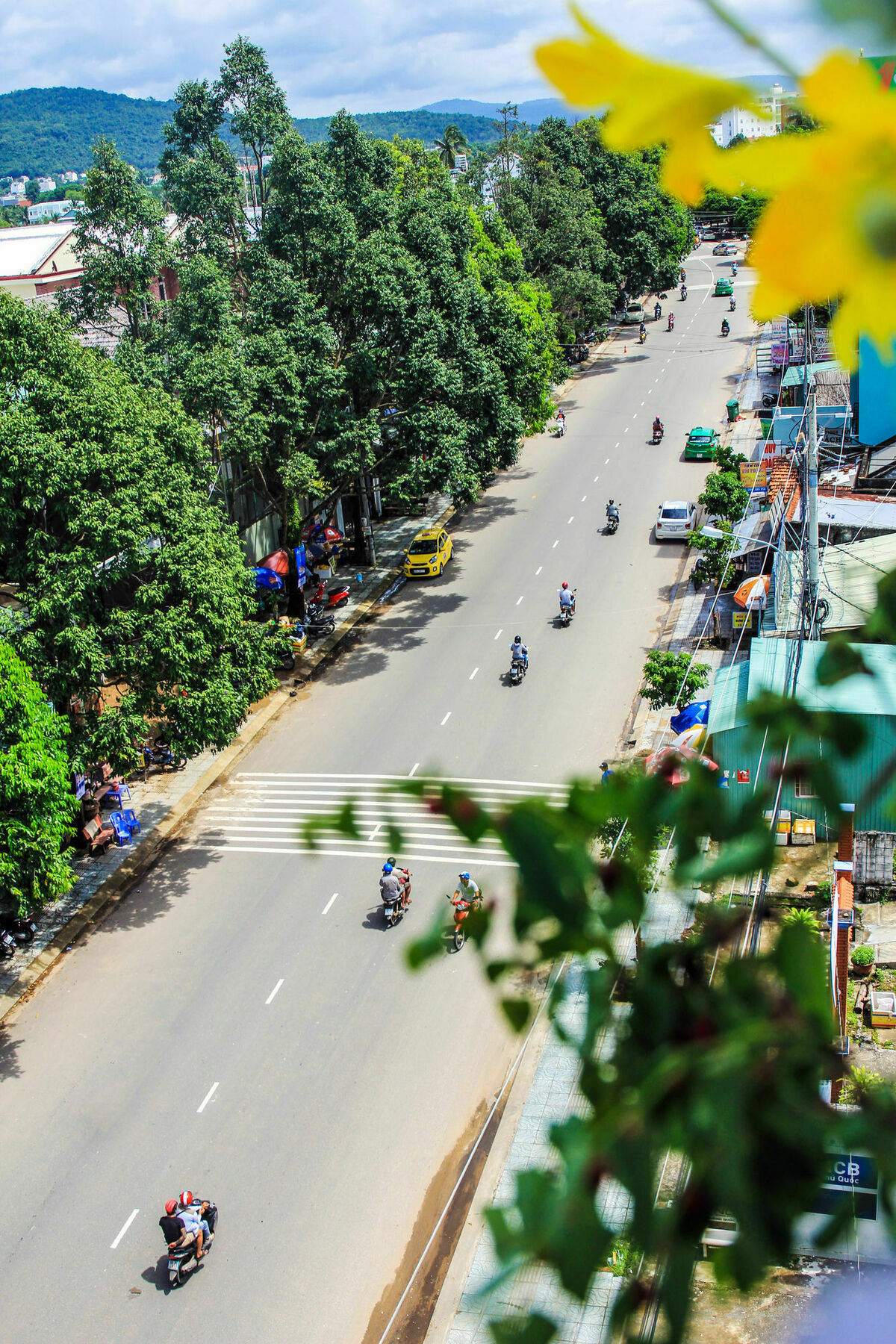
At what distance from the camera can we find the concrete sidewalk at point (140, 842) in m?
18.2

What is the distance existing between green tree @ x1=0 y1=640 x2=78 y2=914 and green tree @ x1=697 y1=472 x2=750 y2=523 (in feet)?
66.0

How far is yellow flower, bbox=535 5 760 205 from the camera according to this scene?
1.36 m

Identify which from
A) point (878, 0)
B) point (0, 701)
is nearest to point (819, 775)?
point (878, 0)

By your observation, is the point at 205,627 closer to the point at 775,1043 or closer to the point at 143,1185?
the point at 143,1185

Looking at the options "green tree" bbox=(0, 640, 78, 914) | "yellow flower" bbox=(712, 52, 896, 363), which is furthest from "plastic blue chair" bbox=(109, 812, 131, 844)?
"yellow flower" bbox=(712, 52, 896, 363)

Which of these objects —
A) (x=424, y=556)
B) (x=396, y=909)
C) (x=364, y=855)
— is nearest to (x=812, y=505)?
(x=396, y=909)

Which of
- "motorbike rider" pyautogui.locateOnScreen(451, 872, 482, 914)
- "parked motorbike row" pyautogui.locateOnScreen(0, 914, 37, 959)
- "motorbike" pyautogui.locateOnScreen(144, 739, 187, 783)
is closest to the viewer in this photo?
"motorbike rider" pyautogui.locateOnScreen(451, 872, 482, 914)

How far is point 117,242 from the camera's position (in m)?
26.8

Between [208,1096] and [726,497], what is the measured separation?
21.5 metres

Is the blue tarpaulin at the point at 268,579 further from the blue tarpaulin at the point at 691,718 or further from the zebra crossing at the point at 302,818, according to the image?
the blue tarpaulin at the point at 691,718

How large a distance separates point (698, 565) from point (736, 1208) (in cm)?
2840

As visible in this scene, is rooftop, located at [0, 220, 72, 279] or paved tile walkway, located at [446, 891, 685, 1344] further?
rooftop, located at [0, 220, 72, 279]

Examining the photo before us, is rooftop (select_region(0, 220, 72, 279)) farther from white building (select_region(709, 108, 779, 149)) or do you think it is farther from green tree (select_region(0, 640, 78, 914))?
white building (select_region(709, 108, 779, 149))

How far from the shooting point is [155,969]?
17781 millimetres
